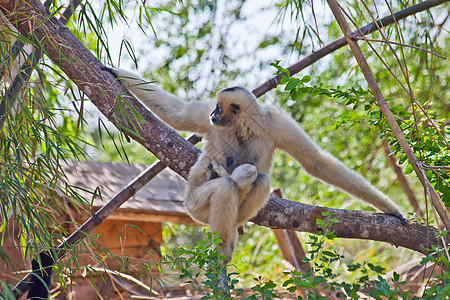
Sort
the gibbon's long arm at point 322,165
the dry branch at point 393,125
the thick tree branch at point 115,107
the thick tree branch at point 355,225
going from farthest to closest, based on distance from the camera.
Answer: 1. the gibbon's long arm at point 322,165
2. the thick tree branch at point 355,225
3. the thick tree branch at point 115,107
4. the dry branch at point 393,125

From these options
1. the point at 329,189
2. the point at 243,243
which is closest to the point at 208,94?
the point at 329,189

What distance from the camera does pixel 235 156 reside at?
3.60m

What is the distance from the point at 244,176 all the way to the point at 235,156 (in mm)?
429

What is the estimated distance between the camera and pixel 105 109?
3.06m

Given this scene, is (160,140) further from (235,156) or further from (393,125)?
(393,125)

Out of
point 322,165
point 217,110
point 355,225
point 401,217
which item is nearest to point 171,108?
point 217,110

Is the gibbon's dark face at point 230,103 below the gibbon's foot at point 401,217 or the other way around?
the other way around

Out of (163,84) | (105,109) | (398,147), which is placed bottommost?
(105,109)

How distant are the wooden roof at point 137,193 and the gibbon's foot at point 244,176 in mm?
1118

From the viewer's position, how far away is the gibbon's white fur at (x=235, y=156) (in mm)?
3260

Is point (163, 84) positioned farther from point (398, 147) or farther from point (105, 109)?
point (398, 147)

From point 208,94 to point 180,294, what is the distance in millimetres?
2410

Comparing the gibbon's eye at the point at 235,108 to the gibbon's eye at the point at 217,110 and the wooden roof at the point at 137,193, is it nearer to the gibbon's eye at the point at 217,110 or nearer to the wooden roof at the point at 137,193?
the gibbon's eye at the point at 217,110

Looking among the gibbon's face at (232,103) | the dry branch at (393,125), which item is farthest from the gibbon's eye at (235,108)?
the dry branch at (393,125)
